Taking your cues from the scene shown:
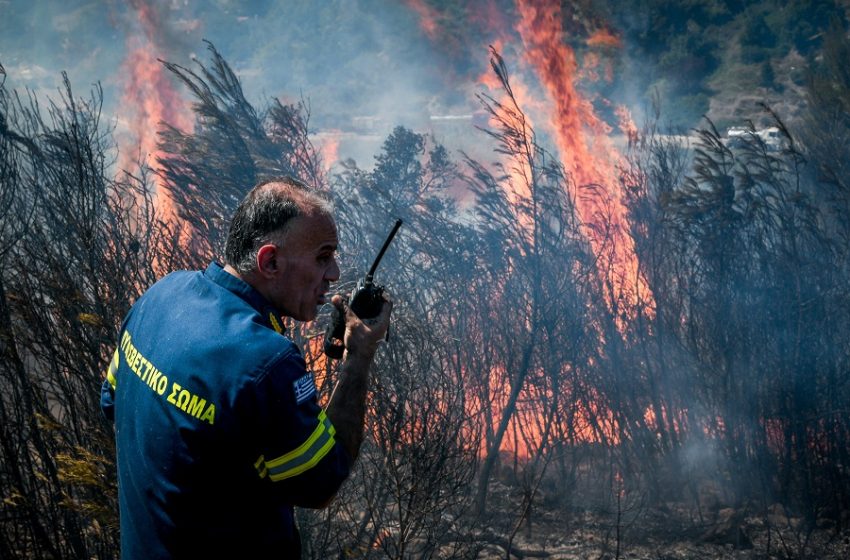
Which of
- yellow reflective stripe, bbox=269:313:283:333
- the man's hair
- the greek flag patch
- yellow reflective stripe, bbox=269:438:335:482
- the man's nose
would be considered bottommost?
yellow reflective stripe, bbox=269:438:335:482

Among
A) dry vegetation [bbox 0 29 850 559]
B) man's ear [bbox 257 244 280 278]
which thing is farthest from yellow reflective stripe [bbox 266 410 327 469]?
dry vegetation [bbox 0 29 850 559]

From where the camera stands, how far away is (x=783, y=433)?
9.91m

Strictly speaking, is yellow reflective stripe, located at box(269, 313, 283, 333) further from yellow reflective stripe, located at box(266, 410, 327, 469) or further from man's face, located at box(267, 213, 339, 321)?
yellow reflective stripe, located at box(266, 410, 327, 469)

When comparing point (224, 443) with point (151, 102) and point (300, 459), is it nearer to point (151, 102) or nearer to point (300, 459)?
point (300, 459)

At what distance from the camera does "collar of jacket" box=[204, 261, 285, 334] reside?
204 cm

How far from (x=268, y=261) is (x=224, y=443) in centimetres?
51

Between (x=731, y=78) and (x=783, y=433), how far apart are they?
3164cm

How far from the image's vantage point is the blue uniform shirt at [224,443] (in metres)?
1.80

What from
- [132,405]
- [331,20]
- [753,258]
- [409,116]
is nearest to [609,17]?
[409,116]

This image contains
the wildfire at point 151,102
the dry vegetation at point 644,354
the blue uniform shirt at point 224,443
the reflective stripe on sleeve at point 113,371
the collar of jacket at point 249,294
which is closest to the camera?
the blue uniform shirt at point 224,443

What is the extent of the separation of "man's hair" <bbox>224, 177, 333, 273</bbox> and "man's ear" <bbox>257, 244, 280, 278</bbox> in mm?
19

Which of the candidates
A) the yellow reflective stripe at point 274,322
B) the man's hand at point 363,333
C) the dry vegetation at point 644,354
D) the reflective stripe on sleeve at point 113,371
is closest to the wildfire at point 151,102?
the dry vegetation at point 644,354

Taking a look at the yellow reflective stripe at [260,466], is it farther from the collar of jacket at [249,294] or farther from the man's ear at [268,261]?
the man's ear at [268,261]

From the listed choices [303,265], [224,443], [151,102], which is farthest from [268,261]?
[151,102]
